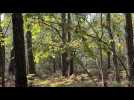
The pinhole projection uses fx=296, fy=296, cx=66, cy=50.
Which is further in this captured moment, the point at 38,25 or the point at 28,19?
the point at 38,25

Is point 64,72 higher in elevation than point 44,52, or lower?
lower

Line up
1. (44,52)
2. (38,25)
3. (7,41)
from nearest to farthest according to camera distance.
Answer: (38,25) < (44,52) < (7,41)

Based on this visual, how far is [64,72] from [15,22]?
454 inches
